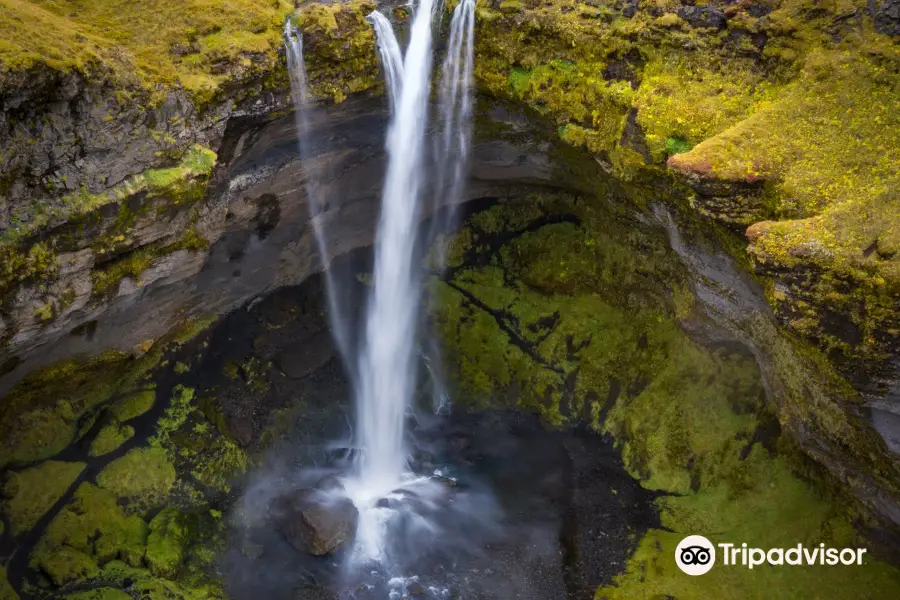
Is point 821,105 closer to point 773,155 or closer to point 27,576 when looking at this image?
point 773,155

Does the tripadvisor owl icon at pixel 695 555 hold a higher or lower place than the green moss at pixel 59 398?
lower

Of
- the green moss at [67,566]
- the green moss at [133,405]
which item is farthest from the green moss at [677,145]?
the green moss at [67,566]

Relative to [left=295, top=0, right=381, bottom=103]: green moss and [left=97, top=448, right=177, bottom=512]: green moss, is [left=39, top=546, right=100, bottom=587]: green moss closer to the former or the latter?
[left=97, top=448, right=177, bottom=512]: green moss

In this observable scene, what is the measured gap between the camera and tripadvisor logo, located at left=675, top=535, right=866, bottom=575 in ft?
49.6

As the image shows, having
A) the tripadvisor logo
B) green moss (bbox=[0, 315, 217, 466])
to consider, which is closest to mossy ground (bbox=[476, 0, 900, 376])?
the tripadvisor logo

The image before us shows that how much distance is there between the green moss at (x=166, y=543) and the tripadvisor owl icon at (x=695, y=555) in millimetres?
11767

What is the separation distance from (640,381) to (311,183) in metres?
11.0

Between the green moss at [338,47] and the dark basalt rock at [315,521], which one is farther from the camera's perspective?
the dark basalt rock at [315,521]

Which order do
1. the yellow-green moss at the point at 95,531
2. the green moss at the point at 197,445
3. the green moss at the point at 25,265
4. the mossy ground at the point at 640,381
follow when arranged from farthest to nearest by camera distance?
the green moss at the point at 197,445 < the mossy ground at the point at 640,381 < the yellow-green moss at the point at 95,531 < the green moss at the point at 25,265

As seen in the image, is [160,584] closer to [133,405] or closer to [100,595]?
[100,595]

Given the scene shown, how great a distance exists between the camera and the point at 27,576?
14.8 meters

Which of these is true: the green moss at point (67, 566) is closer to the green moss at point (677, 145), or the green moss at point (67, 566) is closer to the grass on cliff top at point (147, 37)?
the grass on cliff top at point (147, 37)

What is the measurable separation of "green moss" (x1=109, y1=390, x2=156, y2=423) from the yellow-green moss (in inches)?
76.0

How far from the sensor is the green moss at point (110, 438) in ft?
55.9
